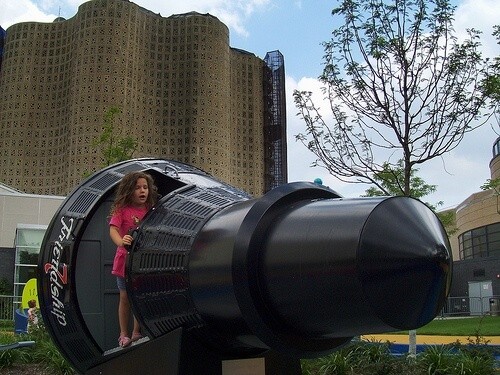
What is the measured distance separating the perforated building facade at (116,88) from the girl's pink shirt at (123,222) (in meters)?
75.2

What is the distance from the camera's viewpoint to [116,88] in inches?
3029

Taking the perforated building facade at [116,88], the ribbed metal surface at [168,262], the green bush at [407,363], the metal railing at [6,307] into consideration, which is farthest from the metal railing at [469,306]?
the perforated building facade at [116,88]

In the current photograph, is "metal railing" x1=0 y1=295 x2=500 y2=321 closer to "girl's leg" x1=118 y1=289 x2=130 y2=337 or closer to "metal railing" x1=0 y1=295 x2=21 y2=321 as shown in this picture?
"metal railing" x1=0 y1=295 x2=21 y2=321

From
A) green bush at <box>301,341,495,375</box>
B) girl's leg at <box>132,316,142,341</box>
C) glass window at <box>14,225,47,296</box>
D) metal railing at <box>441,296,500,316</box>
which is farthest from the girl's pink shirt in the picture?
glass window at <box>14,225,47,296</box>

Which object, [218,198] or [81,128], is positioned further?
[81,128]

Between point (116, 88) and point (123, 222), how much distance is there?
76013 mm

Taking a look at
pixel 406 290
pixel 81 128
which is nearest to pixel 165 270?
pixel 406 290

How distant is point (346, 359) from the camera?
813cm

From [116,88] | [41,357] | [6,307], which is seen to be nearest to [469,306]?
[6,307]

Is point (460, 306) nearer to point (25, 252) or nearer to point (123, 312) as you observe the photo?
point (25, 252)

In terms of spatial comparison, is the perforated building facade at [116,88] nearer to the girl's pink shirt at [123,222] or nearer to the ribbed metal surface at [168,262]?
the girl's pink shirt at [123,222]

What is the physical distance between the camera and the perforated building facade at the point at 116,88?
77.5m

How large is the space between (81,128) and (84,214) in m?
75.0

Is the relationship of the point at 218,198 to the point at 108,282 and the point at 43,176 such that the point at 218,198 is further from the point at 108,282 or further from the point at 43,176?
the point at 43,176
